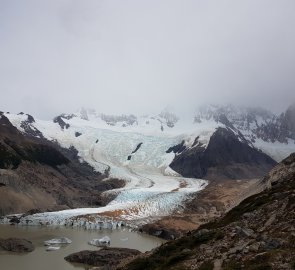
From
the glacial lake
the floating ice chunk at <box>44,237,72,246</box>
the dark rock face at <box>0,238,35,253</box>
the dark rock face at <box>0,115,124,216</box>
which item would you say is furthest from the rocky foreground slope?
the dark rock face at <box>0,115,124,216</box>

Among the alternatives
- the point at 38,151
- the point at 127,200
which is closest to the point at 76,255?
the point at 127,200

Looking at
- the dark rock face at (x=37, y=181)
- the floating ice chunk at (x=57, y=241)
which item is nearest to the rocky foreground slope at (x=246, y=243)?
the floating ice chunk at (x=57, y=241)

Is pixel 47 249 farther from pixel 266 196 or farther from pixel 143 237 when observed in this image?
pixel 266 196

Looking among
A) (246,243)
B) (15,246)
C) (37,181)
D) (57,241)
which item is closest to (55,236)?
(57,241)

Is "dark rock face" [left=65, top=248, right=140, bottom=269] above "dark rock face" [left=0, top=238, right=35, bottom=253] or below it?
below

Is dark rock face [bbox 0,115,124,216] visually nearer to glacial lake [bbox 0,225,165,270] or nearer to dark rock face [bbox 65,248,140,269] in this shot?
glacial lake [bbox 0,225,165,270]
